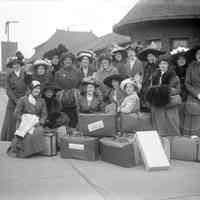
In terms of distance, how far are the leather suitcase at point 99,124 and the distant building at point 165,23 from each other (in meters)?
5.16

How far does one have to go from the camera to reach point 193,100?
5.84 metres

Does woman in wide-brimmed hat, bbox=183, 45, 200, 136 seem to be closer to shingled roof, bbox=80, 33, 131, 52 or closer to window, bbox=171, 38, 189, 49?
window, bbox=171, 38, 189, 49

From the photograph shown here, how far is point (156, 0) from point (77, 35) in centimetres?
3688


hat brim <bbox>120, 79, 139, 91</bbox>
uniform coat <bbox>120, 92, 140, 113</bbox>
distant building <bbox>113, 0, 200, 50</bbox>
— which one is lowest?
uniform coat <bbox>120, 92, 140, 113</bbox>

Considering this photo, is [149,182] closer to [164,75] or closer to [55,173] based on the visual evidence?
[55,173]

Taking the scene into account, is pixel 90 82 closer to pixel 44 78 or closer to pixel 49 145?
pixel 44 78

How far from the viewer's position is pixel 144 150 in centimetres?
485

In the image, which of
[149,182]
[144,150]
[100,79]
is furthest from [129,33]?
[149,182]

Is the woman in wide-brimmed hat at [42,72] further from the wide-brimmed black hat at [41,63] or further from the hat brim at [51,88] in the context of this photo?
the hat brim at [51,88]

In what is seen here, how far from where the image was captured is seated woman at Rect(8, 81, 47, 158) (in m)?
5.56

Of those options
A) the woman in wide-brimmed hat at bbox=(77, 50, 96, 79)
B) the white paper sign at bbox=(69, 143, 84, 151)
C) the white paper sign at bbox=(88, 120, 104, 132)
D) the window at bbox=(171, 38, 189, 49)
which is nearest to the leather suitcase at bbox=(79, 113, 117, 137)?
the white paper sign at bbox=(88, 120, 104, 132)

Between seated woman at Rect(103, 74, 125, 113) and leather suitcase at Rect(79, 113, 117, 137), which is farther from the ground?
seated woman at Rect(103, 74, 125, 113)

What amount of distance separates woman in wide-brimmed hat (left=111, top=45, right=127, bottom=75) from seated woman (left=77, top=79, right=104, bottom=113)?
1012 mm

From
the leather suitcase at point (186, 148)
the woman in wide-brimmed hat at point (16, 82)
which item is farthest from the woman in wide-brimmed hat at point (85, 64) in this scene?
the leather suitcase at point (186, 148)
